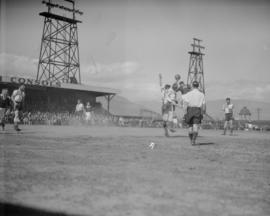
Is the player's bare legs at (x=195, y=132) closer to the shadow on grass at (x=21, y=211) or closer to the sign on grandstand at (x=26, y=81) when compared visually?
the shadow on grass at (x=21, y=211)

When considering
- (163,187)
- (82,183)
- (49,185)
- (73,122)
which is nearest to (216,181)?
(163,187)

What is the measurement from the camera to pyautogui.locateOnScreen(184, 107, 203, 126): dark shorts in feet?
33.8

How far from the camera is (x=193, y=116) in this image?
33.8 ft

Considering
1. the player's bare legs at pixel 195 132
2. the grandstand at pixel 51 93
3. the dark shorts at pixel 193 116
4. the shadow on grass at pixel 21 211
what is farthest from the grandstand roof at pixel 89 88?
the shadow on grass at pixel 21 211

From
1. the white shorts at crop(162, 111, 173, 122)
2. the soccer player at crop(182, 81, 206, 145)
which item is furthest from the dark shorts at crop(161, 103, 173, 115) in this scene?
the soccer player at crop(182, 81, 206, 145)

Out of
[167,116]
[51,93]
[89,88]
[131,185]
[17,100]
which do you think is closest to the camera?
[131,185]

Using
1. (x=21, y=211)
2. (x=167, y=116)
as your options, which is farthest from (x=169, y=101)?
(x=21, y=211)

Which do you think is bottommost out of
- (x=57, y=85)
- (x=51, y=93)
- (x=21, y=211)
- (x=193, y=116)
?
(x=21, y=211)

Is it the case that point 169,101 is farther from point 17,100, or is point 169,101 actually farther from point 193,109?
point 17,100

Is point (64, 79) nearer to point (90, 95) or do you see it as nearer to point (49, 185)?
point (90, 95)

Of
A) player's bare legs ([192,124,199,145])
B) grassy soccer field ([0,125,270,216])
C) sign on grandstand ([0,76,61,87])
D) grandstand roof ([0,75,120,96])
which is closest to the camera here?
grassy soccer field ([0,125,270,216])

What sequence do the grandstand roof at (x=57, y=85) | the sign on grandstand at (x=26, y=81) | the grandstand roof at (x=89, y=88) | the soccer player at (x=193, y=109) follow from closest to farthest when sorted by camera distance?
the soccer player at (x=193, y=109) → the sign on grandstand at (x=26, y=81) → the grandstand roof at (x=57, y=85) → the grandstand roof at (x=89, y=88)

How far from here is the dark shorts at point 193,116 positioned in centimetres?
1029

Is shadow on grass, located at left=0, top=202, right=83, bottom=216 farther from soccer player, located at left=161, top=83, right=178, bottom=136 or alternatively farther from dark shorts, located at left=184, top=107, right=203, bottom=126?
soccer player, located at left=161, top=83, right=178, bottom=136
